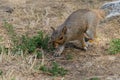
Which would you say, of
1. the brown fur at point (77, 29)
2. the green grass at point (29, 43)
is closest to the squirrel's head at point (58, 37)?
the brown fur at point (77, 29)

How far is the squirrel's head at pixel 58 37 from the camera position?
24.8ft

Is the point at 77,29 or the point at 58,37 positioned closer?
the point at 58,37

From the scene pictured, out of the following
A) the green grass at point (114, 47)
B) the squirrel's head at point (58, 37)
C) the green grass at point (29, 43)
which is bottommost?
the green grass at point (114, 47)

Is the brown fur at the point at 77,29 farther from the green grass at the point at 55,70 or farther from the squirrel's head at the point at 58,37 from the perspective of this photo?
the green grass at the point at 55,70

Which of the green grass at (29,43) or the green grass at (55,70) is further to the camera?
the green grass at (29,43)

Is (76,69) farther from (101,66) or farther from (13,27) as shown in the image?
(13,27)

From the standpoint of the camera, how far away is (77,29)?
797 cm

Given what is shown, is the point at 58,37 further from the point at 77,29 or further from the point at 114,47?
the point at 114,47

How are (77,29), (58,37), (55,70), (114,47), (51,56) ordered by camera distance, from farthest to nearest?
1. (77,29)
2. (114,47)
3. (51,56)
4. (58,37)
5. (55,70)

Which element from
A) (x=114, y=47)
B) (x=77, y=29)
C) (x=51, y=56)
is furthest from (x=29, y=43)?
(x=114, y=47)

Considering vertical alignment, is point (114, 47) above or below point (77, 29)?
below

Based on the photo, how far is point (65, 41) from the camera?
25.4ft

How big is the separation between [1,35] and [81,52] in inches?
63.4

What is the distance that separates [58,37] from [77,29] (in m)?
0.54
